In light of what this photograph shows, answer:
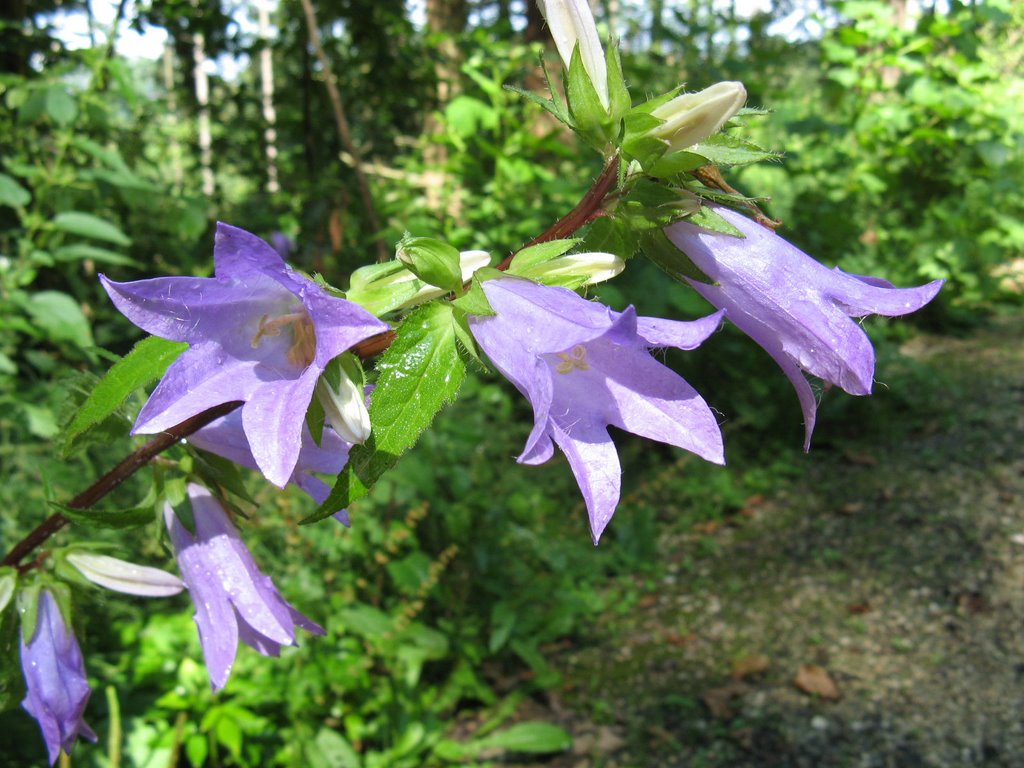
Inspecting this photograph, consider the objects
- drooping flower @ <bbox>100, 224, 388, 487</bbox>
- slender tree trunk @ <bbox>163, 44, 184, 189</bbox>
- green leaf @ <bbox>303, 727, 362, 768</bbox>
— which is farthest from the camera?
slender tree trunk @ <bbox>163, 44, 184, 189</bbox>

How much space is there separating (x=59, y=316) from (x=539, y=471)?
2.17 m

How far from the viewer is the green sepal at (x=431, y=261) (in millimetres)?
791

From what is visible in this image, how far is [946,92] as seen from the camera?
4.77 m

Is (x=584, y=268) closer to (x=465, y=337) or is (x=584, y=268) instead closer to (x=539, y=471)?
(x=465, y=337)

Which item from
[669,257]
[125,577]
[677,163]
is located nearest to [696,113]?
[677,163]

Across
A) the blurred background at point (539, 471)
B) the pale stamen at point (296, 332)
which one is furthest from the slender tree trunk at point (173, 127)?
the pale stamen at point (296, 332)

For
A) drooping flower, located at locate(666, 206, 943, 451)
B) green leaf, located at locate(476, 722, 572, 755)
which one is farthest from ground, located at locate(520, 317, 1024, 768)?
drooping flower, located at locate(666, 206, 943, 451)

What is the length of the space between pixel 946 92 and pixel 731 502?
8.48 feet

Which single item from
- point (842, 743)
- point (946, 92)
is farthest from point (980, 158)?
point (842, 743)

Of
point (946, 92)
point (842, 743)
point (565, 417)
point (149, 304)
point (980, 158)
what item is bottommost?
point (842, 743)

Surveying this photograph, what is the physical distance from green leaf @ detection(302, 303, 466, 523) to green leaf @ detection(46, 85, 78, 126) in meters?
2.14

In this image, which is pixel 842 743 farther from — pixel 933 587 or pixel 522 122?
pixel 522 122

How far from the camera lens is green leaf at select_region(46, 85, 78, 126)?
2.46 meters

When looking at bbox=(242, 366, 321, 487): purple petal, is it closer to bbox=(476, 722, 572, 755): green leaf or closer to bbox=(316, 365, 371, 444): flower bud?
bbox=(316, 365, 371, 444): flower bud
